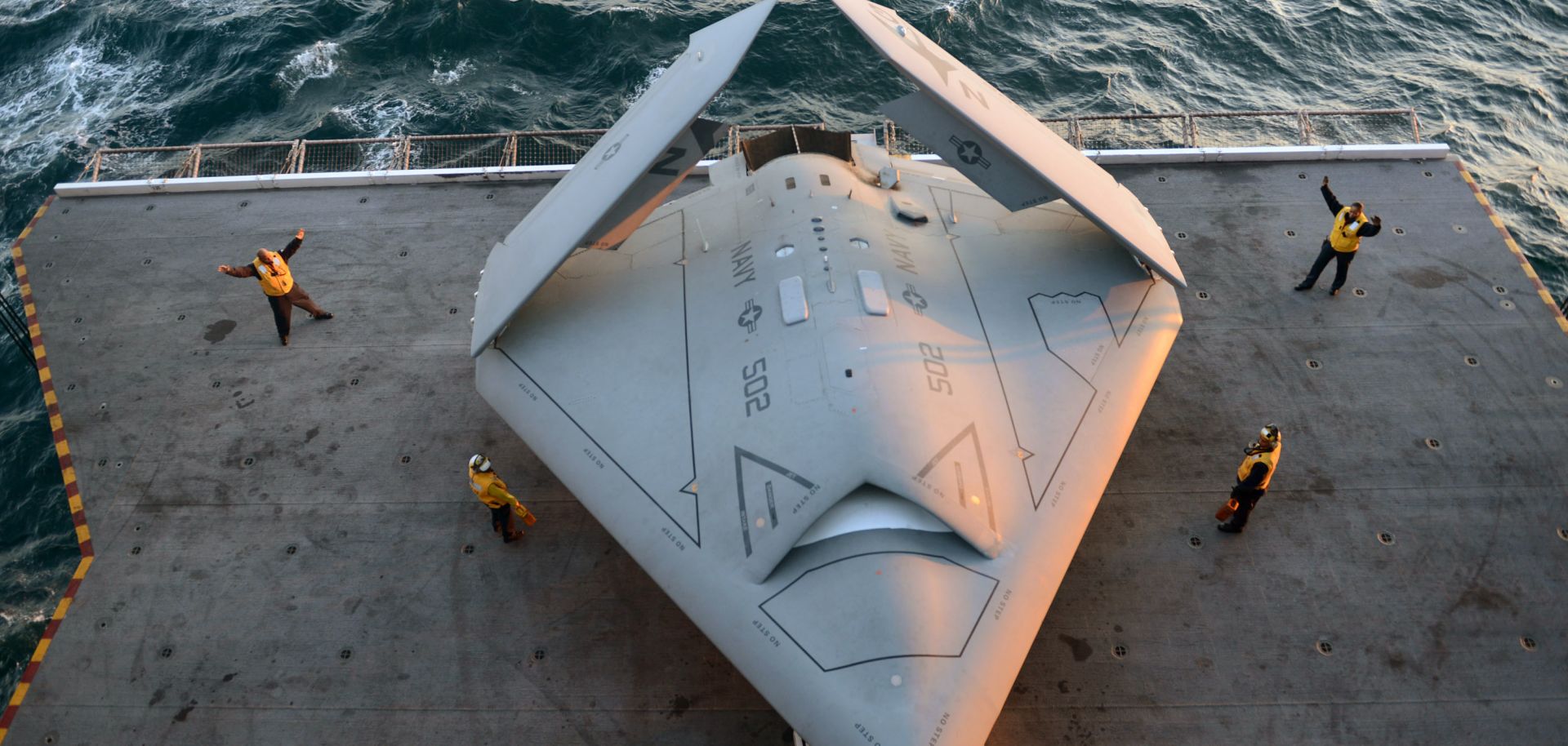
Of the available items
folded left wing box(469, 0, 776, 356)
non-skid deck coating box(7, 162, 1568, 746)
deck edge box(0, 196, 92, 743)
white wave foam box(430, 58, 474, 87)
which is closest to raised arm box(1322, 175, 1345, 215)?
non-skid deck coating box(7, 162, 1568, 746)

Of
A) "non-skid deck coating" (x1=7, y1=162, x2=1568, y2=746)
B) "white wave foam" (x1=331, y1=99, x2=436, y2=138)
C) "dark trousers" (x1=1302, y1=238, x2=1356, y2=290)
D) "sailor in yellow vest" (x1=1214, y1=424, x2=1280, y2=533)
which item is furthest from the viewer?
"white wave foam" (x1=331, y1=99, x2=436, y2=138)

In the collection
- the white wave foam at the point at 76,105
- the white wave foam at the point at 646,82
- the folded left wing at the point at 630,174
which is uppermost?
the folded left wing at the point at 630,174

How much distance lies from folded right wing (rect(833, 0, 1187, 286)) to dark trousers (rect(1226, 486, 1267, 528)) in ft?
11.0

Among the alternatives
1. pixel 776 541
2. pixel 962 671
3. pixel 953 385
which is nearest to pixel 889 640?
pixel 962 671

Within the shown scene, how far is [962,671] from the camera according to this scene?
10.4 meters

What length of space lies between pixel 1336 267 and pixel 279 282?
2079 cm

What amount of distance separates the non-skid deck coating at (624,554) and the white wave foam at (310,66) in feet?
47.2

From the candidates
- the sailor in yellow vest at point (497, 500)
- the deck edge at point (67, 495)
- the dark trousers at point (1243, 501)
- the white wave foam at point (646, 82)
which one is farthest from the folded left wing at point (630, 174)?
the white wave foam at point (646, 82)

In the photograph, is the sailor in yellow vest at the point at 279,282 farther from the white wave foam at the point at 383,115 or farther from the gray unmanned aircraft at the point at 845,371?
the white wave foam at the point at 383,115

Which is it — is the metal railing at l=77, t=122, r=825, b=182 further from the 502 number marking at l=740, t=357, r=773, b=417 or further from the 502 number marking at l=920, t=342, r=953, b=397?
the 502 number marking at l=920, t=342, r=953, b=397

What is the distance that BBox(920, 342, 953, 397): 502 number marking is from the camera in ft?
41.1

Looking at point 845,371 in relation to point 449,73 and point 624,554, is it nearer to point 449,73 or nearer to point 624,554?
point 624,554

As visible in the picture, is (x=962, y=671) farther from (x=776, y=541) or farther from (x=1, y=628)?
(x=1, y=628)

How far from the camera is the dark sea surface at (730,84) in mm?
31703
